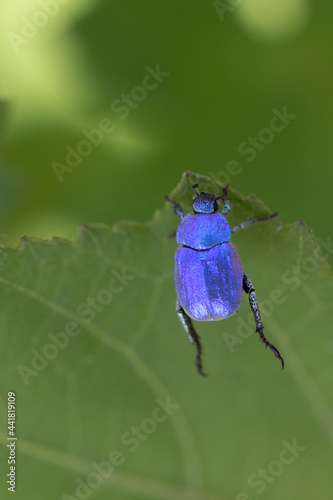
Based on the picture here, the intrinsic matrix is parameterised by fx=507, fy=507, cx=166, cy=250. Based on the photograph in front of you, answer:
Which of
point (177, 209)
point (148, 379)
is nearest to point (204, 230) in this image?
point (177, 209)

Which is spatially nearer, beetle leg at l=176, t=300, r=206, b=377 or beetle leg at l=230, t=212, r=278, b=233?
beetle leg at l=176, t=300, r=206, b=377

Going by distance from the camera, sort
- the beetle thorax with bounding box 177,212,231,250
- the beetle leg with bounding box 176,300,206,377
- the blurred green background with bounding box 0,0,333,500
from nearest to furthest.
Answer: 1. the beetle leg with bounding box 176,300,206,377
2. the beetle thorax with bounding box 177,212,231,250
3. the blurred green background with bounding box 0,0,333,500

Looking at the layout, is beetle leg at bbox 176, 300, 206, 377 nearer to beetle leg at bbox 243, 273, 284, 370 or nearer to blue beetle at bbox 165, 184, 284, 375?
blue beetle at bbox 165, 184, 284, 375

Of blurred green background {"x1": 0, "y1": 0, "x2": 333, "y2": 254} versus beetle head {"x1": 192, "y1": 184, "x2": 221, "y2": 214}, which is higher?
blurred green background {"x1": 0, "y1": 0, "x2": 333, "y2": 254}

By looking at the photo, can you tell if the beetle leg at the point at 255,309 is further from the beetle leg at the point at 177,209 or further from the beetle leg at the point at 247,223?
the beetle leg at the point at 177,209

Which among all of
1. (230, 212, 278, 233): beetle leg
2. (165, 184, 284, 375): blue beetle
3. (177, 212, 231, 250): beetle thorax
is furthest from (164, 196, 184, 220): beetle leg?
(230, 212, 278, 233): beetle leg

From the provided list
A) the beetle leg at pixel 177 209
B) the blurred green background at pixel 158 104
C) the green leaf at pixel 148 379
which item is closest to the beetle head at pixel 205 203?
the beetle leg at pixel 177 209
